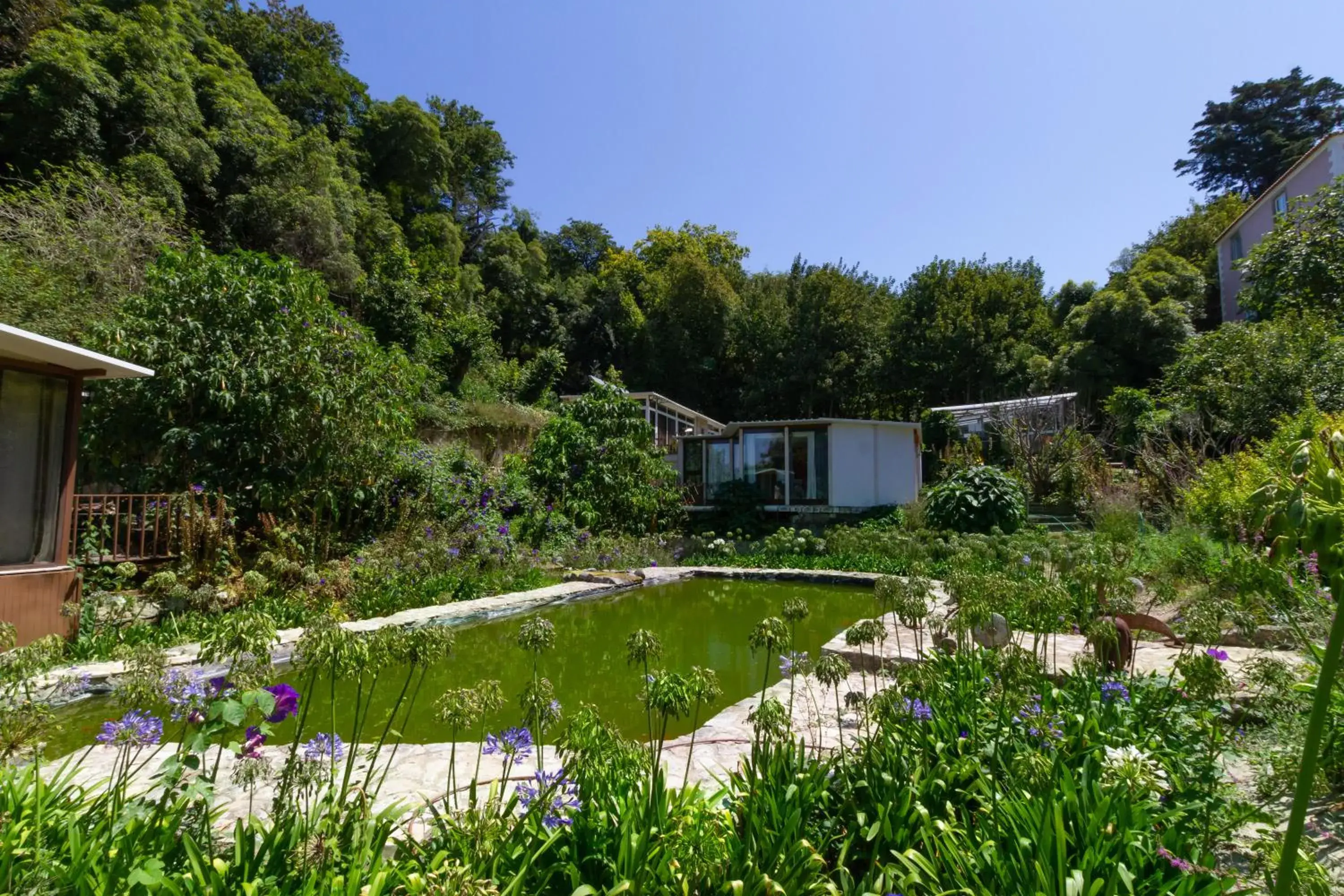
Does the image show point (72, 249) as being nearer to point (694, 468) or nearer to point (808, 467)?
point (694, 468)

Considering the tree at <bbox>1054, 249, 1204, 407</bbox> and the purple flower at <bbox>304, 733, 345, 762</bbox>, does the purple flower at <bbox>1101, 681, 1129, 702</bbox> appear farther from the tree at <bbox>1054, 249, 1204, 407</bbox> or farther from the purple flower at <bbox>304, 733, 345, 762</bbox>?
the tree at <bbox>1054, 249, 1204, 407</bbox>

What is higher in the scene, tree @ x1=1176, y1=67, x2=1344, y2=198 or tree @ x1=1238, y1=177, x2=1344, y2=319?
tree @ x1=1176, y1=67, x2=1344, y2=198

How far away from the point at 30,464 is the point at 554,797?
5.76 m

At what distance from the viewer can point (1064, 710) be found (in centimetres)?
248

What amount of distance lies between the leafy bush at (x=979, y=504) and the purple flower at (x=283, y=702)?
33.7 ft

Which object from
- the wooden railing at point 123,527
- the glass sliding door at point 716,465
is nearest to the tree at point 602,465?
the glass sliding door at point 716,465

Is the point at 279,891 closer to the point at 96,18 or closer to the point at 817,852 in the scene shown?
the point at 817,852

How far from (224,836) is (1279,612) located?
458 centimetres

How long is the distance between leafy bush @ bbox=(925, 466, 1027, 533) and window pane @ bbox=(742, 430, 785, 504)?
4.44 m

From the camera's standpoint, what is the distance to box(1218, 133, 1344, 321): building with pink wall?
57.4ft

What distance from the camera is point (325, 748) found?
1.98 m

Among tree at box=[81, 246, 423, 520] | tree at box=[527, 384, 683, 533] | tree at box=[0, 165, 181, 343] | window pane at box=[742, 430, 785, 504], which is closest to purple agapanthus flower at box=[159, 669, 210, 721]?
tree at box=[81, 246, 423, 520]

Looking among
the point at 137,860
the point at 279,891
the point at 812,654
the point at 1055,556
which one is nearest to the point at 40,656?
the point at 137,860

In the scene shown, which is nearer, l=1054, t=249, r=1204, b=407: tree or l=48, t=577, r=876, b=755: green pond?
l=48, t=577, r=876, b=755: green pond
